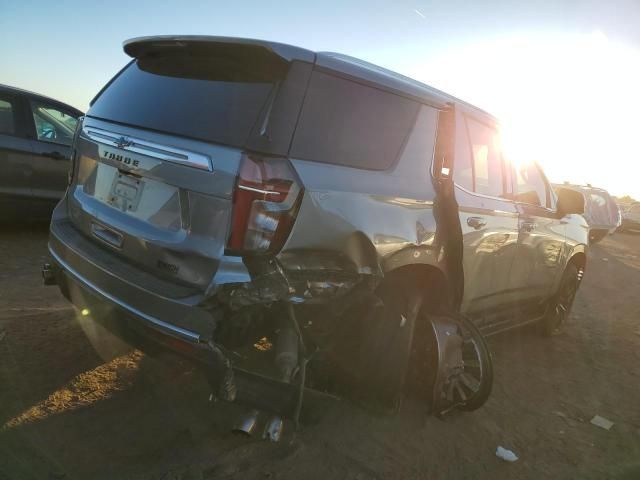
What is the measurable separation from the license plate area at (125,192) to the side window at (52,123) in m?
4.57

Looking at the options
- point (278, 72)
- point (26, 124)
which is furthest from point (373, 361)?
point (26, 124)

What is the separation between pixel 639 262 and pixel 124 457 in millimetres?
14905

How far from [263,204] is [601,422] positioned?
3.12m

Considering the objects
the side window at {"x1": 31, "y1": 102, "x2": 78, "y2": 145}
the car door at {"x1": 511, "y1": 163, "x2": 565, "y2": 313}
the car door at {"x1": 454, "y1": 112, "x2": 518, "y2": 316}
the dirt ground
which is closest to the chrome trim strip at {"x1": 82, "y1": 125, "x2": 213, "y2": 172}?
the dirt ground

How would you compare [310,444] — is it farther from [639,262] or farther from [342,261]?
[639,262]

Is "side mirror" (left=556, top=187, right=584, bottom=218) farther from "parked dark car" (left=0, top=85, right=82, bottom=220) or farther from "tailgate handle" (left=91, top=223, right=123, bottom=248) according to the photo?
"parked dark car" (left=0, top=85, right=82, bottom=220)

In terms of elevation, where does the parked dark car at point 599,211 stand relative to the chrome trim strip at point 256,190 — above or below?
below

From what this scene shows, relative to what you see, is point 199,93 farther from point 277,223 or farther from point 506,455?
point 506,455

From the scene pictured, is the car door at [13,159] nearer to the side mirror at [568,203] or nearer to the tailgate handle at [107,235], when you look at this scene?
the tailgate handle at [107,235]

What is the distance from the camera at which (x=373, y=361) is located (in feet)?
9.49

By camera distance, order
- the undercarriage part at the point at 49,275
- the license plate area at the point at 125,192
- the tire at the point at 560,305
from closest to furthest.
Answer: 1. the license plate area at the point at 125,192
2. the undercarriage part at the point at 49,275
3. the tire at the point at 560,305

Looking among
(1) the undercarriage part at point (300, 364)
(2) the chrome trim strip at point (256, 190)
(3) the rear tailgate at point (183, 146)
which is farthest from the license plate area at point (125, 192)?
(1) the undercarriage part at point (300, 364)

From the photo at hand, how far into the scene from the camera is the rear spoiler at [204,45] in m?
2.42

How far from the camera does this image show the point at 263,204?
2.30m
